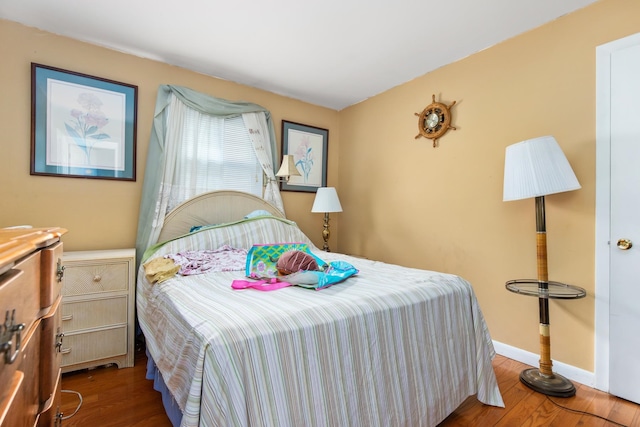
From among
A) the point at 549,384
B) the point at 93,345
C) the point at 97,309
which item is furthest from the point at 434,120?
the point at 93,345

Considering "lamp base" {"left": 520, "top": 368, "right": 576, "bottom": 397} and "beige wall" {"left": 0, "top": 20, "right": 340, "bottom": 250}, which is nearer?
"lamp base" {"left": 520, "top": 368, "right": 576, "bottom": 397}

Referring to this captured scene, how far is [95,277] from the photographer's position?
202cm

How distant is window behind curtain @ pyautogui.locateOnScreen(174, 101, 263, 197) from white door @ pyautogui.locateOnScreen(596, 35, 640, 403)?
282 centimetres

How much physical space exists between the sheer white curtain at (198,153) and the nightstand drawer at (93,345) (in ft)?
2.19

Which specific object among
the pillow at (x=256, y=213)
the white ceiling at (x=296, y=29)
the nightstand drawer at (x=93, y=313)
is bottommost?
the nightstand drawer at (x=93, y=313)

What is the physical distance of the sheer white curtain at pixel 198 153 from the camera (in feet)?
8.46

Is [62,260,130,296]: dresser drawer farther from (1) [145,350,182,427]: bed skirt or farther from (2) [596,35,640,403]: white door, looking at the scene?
(2) [596,35,640,403]: white door

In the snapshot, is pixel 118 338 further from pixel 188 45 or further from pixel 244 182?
pixel 188 45

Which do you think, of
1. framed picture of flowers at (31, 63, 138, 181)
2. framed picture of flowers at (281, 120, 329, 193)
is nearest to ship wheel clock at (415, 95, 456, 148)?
framed picture of flowers at (281, 120, 329, 193)

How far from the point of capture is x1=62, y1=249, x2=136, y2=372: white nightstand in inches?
76.3

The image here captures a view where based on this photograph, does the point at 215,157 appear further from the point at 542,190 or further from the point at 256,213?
the point at 542,190

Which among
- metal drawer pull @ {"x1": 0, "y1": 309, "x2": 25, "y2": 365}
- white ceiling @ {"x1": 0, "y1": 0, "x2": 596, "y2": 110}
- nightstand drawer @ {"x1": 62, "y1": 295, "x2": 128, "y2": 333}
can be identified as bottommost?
nightstand drawer @ {"x1": 62, "y1": 295, "x2": 128, "y2": 333}

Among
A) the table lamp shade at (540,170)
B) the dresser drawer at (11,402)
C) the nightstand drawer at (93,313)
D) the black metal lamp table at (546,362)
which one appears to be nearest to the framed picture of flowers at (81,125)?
the nightstand drawer at (93,313)

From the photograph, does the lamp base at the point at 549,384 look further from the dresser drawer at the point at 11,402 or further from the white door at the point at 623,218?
the dresser drawer at the point at 11,402
